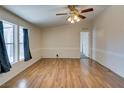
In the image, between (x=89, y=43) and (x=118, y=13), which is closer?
(x=118, y=13)

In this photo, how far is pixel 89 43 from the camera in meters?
11.5

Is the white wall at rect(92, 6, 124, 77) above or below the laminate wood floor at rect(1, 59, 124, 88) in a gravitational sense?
above

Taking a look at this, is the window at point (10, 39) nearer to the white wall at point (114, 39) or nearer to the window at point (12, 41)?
the window at point (12, 41)

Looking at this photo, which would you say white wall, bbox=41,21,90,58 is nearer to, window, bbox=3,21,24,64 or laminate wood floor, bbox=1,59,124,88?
laminate wood floor, bbox=1,59,124,88

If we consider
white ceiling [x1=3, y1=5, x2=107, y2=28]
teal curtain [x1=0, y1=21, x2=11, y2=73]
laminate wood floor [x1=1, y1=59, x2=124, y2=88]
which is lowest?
laminate wood floor [x1=1, y1=59, x2=124, y2=88]

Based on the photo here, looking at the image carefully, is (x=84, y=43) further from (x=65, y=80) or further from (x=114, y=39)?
(x=65, y=80)

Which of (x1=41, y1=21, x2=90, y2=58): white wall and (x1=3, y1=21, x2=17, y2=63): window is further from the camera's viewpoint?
(x1=41, y1=21, x2=90, y2=58): white wall

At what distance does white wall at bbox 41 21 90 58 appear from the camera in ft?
38.4

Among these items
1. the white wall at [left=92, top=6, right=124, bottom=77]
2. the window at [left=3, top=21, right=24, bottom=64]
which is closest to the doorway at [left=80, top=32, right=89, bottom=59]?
the white wall at [left=92, top=6, right=124, bottom=77]

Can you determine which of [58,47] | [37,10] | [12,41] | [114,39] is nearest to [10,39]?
[12,41]
